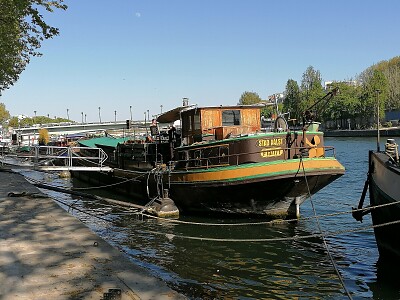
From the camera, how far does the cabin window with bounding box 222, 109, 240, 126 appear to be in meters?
16.4

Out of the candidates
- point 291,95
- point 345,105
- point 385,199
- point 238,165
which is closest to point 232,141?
point 238,165

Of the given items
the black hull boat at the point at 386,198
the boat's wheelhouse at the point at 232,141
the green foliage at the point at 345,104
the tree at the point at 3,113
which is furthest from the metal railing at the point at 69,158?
the green foliage at the point at 345,104

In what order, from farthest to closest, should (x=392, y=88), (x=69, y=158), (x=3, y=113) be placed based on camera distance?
(x=392, y=88) → (x=3, y=113) → (x=69, y=158)

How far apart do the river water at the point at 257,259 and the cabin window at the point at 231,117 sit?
3.84 metres

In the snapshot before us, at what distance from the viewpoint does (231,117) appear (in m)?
16.5

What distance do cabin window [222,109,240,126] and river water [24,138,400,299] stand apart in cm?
384

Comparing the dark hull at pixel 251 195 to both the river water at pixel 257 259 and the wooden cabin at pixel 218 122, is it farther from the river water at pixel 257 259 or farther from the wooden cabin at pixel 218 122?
the wooden cabin at pixel 218 122

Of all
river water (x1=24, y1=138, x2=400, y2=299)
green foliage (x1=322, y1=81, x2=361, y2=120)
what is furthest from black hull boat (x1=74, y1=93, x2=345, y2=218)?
green foliage (x1=322, y1=81, x2=361, y2=120)

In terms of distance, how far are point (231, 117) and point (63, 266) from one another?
11.1 meters

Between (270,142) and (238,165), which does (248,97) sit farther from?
(238,165)

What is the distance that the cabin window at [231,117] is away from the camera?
16.4m

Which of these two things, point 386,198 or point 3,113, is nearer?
point 386,198

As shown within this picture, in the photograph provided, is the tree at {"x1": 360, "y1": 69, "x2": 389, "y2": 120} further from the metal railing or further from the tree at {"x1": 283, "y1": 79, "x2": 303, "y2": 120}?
the metal railing

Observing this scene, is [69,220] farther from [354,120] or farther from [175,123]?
[354,120]
